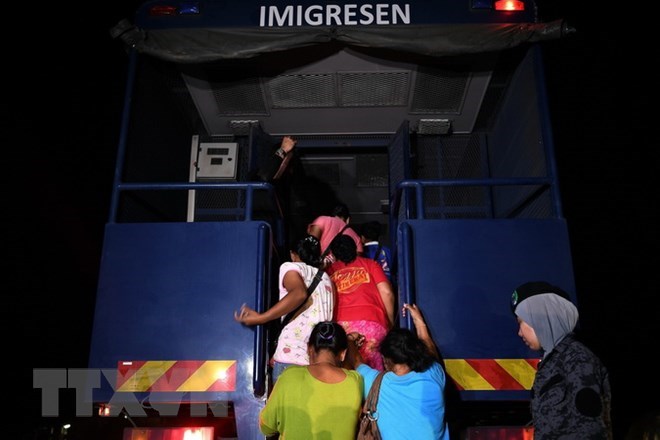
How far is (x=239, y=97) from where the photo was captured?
17.0 feet

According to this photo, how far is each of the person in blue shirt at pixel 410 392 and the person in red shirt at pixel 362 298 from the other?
23.6 inches

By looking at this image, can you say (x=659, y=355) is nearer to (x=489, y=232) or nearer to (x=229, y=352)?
(x=489, y=232)

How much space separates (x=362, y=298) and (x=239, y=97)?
2751 millimetres

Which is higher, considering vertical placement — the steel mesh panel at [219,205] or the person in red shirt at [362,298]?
the steel mesh panel at [219,205]

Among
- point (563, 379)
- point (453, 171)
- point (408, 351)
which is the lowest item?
point (563, 379)

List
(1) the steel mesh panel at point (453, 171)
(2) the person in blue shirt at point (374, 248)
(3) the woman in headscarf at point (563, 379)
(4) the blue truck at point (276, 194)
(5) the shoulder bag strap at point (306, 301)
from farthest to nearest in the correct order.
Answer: (1) the steel mesh panel at point (453, 171), (2) the person in blue shirt at point (374, 248), (5) the shoulder bag strap at point (306, 301), (4) the blue truck at point (276, 194), (3) the woman in headscarf at point (563, 379)

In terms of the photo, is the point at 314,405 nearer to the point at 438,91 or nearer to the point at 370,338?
the point at 370,338

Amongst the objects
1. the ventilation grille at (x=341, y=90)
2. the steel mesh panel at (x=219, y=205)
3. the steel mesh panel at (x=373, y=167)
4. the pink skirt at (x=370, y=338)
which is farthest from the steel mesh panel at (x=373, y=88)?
the pink skirt at (x=370, y=338)

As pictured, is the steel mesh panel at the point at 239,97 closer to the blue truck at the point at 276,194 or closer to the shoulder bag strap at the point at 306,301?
the blue truck at the point at 276,194

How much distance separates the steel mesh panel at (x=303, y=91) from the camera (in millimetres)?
4871

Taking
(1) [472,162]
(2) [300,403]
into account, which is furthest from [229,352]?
(1) [472,162]

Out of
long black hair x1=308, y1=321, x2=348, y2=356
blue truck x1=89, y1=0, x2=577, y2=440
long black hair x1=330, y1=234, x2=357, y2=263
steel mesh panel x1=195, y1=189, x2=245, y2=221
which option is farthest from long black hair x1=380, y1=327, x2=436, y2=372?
steel mesh panel x1=195, y1=189, x2=245, y2=221

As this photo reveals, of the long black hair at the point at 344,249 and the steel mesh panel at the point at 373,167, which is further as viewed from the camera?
the steel mesh panel at the point at 373,167

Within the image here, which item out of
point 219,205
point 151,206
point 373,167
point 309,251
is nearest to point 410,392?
point 309,251
